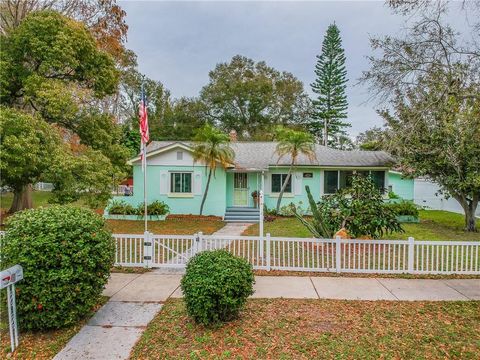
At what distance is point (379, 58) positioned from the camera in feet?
27.6

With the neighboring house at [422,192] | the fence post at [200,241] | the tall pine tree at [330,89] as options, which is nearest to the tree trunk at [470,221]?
the neighboring house at [422,192]

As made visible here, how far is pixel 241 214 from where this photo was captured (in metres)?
17.5

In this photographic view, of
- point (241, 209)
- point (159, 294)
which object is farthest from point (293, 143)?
→ point (159, 294)

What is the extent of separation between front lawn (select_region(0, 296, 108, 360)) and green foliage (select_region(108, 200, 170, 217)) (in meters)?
11.5

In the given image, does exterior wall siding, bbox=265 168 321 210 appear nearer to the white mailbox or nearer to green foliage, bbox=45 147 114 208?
green foliage, bbox=45 147 114 208

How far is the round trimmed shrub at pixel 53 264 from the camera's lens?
4484 mm

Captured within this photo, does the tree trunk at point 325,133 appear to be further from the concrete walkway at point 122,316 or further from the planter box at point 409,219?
the concrete walkway at point 122,316

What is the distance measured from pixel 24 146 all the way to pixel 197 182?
27.9ft

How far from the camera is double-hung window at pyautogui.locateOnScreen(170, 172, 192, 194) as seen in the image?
1727cm

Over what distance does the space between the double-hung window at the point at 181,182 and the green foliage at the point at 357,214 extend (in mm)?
8808

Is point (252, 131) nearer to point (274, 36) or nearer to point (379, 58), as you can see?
point (274, 36)

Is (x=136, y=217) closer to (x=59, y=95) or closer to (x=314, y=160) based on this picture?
(x=59, y=95)

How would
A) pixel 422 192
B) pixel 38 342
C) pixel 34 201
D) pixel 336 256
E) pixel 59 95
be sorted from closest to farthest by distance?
pixel 38 342 → pixel 336 256 → pixel 59 95 → pixel 34 201 → pixel 422 192

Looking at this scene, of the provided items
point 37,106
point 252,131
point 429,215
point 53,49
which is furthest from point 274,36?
point 252,131
